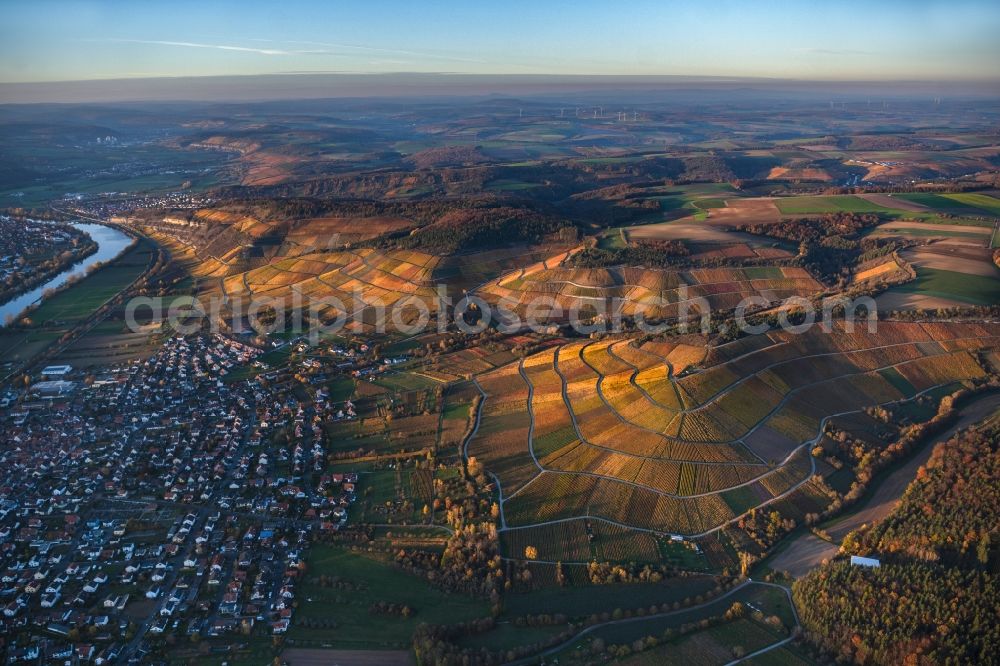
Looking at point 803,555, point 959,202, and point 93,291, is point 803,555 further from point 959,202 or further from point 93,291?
point 959,202

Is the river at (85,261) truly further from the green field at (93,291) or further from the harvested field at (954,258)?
the harvested field at (954,258)

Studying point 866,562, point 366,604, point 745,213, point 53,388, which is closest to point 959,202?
point 745,213

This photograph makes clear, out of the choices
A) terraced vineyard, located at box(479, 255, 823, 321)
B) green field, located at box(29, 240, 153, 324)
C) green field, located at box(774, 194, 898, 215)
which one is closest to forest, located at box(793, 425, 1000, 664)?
terraced vineyard, located at box(479, 255, 823, 321)

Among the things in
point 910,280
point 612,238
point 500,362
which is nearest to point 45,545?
point 500,362

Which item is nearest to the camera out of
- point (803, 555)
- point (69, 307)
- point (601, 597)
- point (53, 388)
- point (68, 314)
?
point (601, 597)

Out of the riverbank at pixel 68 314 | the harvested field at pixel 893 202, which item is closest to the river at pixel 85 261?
the riverbank at pixel 68 314

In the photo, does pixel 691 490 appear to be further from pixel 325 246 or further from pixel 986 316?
pixel 325 246
